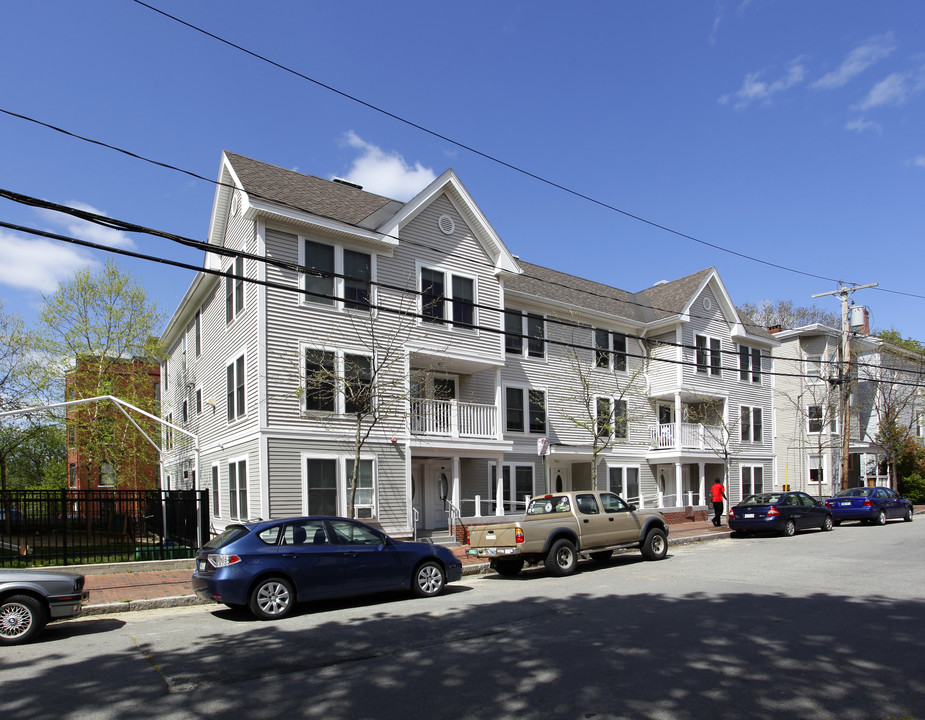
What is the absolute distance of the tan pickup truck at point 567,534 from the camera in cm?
1406

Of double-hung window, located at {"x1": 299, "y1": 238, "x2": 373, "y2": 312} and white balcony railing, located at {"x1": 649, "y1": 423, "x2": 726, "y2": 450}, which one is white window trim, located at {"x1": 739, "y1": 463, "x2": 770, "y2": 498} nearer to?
white balcony railing, located at {"x1": 649, "y1": 423, "x2": 726, "y2": 450}

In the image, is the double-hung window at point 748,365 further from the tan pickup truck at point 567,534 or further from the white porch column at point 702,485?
the tan pickup truck at point 567,534

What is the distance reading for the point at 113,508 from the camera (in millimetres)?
16781

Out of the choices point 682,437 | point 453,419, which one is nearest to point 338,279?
point 453,419

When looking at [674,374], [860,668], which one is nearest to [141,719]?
[860,668]

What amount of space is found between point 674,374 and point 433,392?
506 inches

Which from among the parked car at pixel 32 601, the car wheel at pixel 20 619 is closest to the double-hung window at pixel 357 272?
the parked car at pixel 32 601

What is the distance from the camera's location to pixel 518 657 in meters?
7.45

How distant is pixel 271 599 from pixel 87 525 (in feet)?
25.0

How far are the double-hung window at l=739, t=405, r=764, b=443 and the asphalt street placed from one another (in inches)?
871

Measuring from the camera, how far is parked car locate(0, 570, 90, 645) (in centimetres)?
903

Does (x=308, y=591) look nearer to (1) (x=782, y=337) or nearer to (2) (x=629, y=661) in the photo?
(2) (x=629, y=661)

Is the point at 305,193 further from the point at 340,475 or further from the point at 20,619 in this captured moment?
the point at 20,619

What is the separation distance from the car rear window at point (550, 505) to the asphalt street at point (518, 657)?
267 centimetres
